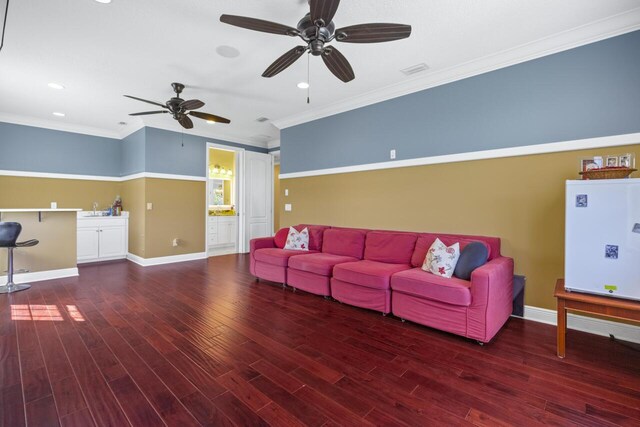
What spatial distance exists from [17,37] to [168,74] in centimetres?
137

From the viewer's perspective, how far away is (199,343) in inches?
98.9

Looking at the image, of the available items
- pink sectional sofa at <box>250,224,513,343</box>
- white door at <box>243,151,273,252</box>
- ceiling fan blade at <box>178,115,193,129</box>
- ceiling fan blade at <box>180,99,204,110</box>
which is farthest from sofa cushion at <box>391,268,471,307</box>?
white door at <box>243,151,273,252</box>

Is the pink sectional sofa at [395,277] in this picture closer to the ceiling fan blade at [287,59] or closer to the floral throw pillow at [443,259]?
the floral throw pillow at [443,259]

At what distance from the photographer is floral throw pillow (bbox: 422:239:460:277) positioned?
9.45 ft

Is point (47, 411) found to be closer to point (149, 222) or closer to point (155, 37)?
point (155, 37)

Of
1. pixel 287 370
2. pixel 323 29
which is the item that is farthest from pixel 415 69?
pixel 287 370

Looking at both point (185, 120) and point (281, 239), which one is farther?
point (281, 239)

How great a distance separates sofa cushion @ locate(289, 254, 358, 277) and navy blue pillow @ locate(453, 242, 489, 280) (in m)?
1.39

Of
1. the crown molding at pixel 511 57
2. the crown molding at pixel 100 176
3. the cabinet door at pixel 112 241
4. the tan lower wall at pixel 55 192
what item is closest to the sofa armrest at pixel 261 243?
the crown molding at pixel 511 57

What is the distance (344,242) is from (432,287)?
5.47 feet

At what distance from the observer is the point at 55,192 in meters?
5.98

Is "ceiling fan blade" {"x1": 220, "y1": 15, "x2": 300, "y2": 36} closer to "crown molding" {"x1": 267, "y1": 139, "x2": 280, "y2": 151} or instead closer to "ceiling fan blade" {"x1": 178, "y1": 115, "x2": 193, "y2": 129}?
"ceiling fan blade" {"x1": 178, "y1": 115, "x2": 193, "y2": 129}

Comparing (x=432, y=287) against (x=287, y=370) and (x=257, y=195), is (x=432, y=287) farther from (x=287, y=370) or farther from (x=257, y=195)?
(x=257, y=195)

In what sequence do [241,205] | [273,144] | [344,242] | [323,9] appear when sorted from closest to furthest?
[323,9], [344,242], [241,205], [273,144]
